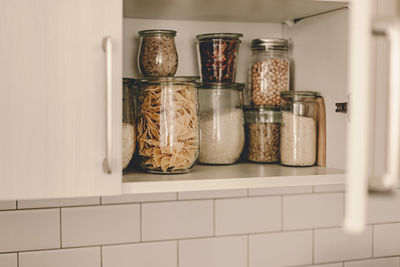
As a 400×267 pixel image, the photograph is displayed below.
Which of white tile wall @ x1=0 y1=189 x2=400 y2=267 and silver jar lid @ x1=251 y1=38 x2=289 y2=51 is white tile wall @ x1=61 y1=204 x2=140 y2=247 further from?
silver jar lid @ x1=251 y1=38 x2=289 y2=51

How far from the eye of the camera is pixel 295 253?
139 centimetres

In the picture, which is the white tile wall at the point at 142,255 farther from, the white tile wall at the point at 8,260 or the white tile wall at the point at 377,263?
the white tile wall at the point at 377,263

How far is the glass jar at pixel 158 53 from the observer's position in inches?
40.6

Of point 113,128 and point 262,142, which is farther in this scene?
point 262,142

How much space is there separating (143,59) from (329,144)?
0.47m

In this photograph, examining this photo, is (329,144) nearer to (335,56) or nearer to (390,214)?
(335,56)

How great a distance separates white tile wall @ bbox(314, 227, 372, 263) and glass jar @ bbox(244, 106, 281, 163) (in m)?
0.39

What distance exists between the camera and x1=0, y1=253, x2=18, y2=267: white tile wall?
116 cm

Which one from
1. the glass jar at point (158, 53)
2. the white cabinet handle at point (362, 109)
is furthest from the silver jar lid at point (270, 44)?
the white cabinet handle at point (362, 109)

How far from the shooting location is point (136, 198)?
125 cm

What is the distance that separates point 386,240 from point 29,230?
3.45ft

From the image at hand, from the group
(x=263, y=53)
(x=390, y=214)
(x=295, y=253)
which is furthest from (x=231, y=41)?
(x=390, y=214)

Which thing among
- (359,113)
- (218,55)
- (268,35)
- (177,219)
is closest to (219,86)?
(218,55)

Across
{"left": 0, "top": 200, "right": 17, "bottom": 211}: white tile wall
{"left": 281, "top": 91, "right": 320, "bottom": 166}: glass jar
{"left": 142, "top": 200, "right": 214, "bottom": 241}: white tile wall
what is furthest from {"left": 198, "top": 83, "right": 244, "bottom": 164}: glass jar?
{"left": 0, "top": 200, "right": 17, "bottom": 211}: white tile wall
